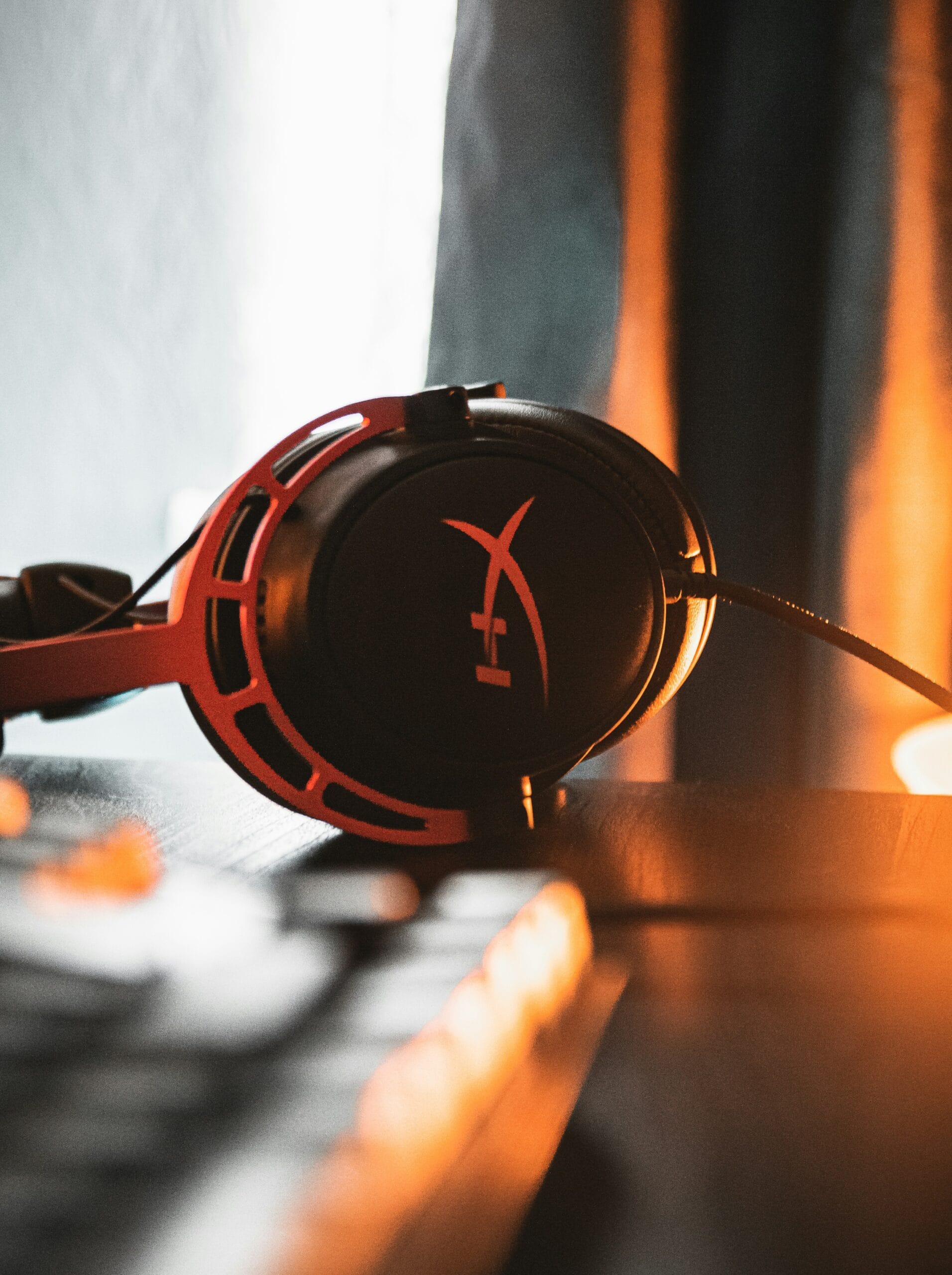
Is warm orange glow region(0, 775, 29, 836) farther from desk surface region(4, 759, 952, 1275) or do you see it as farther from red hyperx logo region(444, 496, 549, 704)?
red hyperx logo region(444, 496, 549, 704)

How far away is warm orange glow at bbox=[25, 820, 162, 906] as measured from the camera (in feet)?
1.41

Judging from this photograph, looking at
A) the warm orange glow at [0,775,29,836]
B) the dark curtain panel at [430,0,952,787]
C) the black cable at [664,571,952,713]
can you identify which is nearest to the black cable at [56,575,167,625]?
the warm orange glow at [0,775,29,836]

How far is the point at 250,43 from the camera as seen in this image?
1024 mm

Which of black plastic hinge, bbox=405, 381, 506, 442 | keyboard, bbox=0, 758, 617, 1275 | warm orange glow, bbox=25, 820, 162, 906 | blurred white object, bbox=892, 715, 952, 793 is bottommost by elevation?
blurred white object, bbox=892, 715, 952, 793

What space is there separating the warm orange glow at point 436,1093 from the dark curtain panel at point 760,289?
0.53 metres

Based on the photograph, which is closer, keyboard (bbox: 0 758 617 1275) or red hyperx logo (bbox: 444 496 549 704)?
keyboard (bbox: 0 758 617 1275)

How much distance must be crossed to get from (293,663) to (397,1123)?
22 cm

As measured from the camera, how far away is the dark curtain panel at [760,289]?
2.57 ft

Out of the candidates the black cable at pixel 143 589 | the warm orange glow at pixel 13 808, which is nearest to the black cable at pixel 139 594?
the black cable at pixel 143 589

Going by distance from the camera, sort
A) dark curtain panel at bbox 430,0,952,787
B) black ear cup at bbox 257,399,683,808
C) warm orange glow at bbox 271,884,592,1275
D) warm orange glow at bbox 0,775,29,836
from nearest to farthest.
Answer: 1. warm orange glow at bbox 271,884,592,1275
2. black ear cup at bbox 257,399,683,808
3. warm orange glow at bbox 0,775,29,836
4. dark curtain panel at bbox 430,0,952,787

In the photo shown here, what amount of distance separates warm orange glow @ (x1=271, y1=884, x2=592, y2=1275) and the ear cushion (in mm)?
140

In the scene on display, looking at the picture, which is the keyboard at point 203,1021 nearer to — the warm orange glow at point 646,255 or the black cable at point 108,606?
the black cable at point 108,606

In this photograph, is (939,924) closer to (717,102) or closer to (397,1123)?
(397,1123)

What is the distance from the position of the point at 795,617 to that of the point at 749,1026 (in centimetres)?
26
